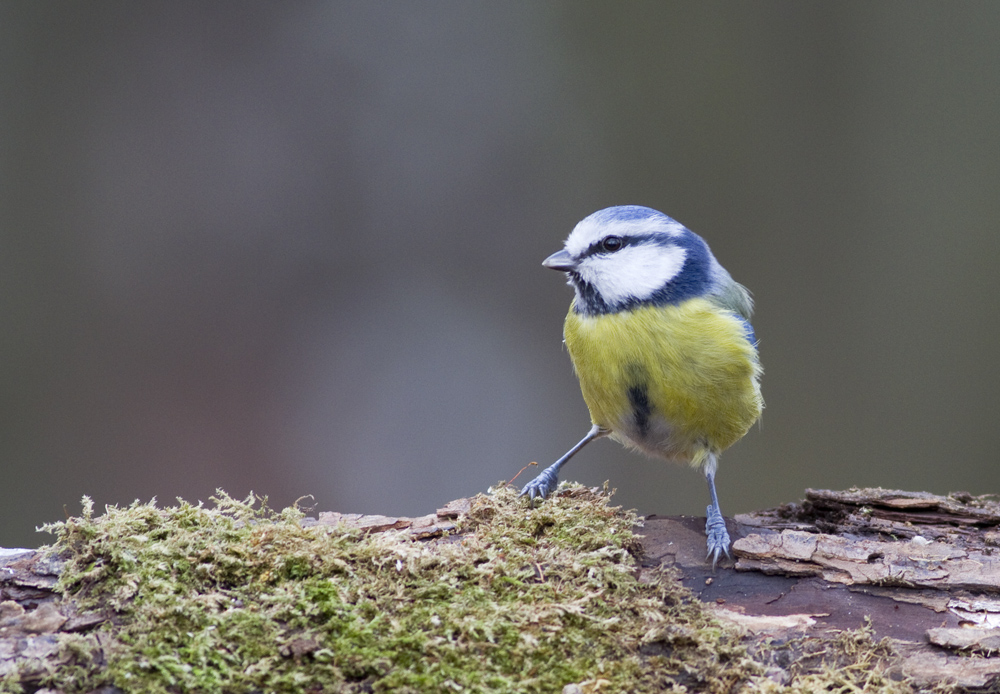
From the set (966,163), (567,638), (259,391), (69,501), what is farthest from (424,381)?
(966,163)

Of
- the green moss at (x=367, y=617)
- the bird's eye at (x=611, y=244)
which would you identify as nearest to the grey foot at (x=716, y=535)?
A: the green moss at (x=367, y=617)

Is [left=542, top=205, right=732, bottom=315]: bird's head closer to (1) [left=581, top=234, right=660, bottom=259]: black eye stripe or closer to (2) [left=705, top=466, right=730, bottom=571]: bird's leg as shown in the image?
(1) [left=581, top=234, right=660, bottom=259]: black eye stripe

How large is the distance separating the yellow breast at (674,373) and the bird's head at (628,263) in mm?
47

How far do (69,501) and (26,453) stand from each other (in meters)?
0.27

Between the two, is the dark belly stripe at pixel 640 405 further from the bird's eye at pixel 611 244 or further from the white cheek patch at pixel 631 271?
the bird's eye at pixel 611 244

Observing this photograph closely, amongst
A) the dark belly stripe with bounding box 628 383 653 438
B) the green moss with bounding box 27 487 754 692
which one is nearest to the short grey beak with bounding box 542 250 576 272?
the dark belly stripe with bounding box 628 383 653 438

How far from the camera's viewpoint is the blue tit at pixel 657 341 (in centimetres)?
185

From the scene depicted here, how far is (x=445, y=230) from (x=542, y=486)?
6.34ft

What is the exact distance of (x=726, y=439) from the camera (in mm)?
1974

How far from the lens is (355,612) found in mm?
1204

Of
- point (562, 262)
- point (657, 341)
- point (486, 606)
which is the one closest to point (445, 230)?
point (562, 262)

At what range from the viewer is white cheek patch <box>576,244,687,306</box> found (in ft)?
6.37

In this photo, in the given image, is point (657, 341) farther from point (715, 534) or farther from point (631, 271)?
point (715, 534)

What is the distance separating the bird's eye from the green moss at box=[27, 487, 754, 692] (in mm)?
838
